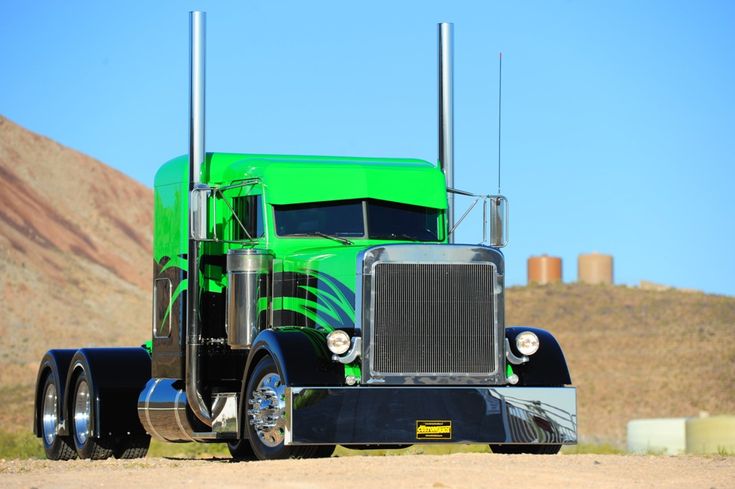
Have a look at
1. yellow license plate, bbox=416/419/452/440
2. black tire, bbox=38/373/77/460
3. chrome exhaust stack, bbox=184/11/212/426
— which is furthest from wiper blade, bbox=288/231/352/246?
black tire, bbox=38/373/77/460

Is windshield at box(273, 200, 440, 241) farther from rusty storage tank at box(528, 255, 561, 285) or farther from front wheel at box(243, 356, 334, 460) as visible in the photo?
rusty storage tank at box(528, 255, 561, 285)

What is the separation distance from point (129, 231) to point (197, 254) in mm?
78302

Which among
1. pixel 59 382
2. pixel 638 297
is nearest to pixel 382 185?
pixel 59 382

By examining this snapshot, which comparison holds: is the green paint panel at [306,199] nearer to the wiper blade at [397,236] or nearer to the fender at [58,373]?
the wiper blade at [397,236]

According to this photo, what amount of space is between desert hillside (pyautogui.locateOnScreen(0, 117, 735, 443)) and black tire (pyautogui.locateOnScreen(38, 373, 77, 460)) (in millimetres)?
23611

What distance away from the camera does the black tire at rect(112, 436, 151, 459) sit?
1870cm

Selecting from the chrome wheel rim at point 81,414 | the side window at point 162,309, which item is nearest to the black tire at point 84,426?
the chrome wheel rim at point 81,414

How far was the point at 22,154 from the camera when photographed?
91.1 meters

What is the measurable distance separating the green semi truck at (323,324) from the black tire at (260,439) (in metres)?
0.02

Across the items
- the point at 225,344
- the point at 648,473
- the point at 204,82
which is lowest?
the point at 648,473

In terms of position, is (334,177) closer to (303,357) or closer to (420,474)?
(303,357)

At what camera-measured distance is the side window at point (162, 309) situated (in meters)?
17.6

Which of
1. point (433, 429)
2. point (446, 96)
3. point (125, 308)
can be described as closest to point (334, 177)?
point (446, 96)

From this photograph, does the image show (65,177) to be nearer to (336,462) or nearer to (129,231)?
(129,231)
